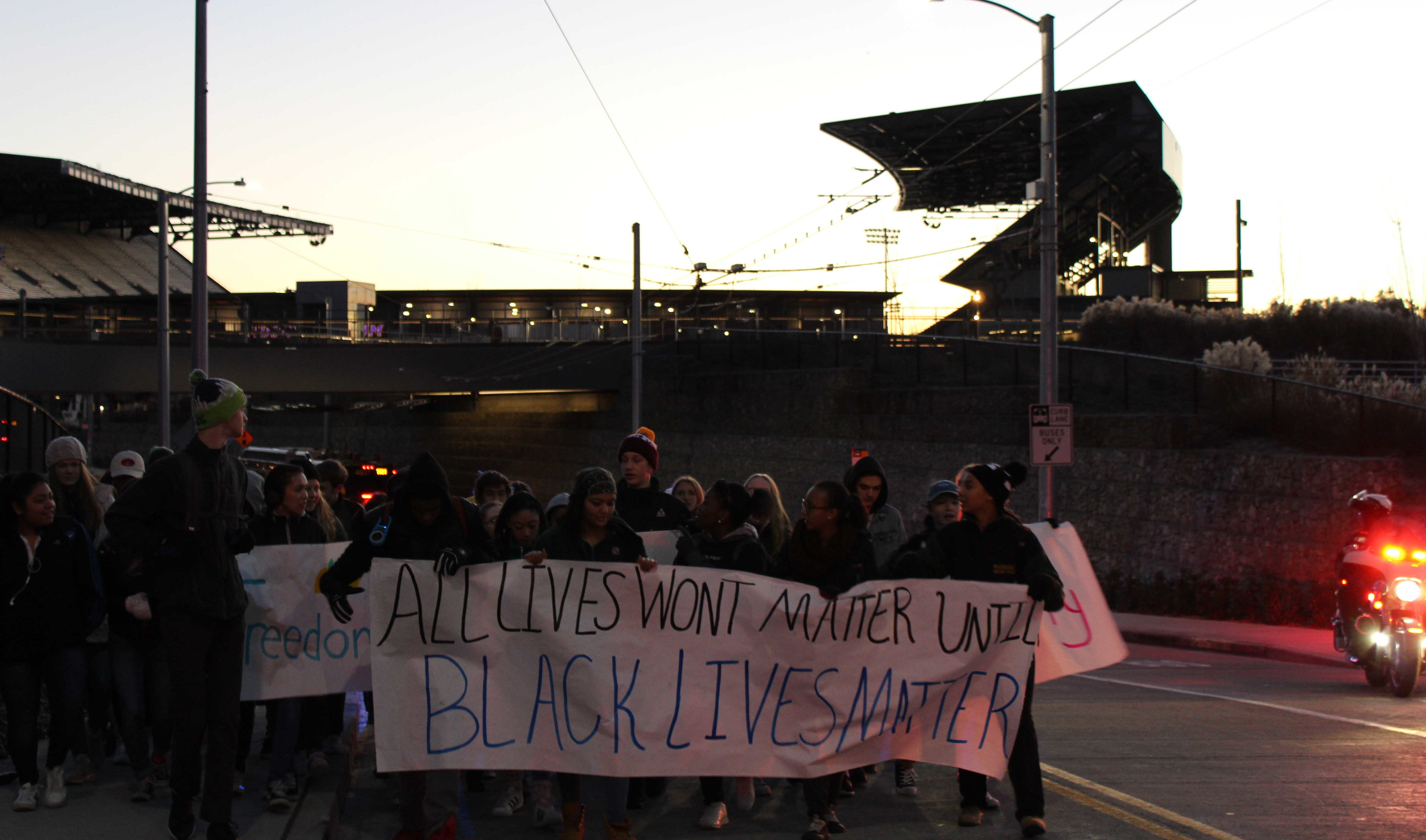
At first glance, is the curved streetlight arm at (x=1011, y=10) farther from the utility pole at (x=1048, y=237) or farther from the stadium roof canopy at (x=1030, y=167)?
the stadium roof canopy at (x=1030, y=167)

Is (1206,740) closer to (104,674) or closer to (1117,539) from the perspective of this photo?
(104,674)

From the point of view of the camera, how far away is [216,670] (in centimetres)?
572

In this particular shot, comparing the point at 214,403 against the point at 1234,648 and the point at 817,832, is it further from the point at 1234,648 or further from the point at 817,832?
the point at 1234,648

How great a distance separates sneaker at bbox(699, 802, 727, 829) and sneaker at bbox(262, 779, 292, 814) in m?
2.11

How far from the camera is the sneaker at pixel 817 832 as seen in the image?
6227 mm

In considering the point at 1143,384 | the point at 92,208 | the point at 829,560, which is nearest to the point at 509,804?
the point at 829,560

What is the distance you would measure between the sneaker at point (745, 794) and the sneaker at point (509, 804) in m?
1.22

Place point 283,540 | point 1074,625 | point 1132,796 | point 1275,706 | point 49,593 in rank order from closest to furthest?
point 49,593 < point 1132,796 < point 283,540 < point 1074,625 < point 1275,706

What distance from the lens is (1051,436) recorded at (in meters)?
17.8

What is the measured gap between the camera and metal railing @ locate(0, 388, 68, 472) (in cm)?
1266

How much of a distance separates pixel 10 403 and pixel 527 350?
37535 mm

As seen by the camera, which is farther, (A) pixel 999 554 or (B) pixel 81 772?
(B) pixel 81 772

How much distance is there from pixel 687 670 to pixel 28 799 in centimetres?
330

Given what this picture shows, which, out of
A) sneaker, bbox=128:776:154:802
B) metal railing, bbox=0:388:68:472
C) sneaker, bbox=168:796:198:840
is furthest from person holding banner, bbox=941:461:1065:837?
metal railing, bbox=0:388:68:472
